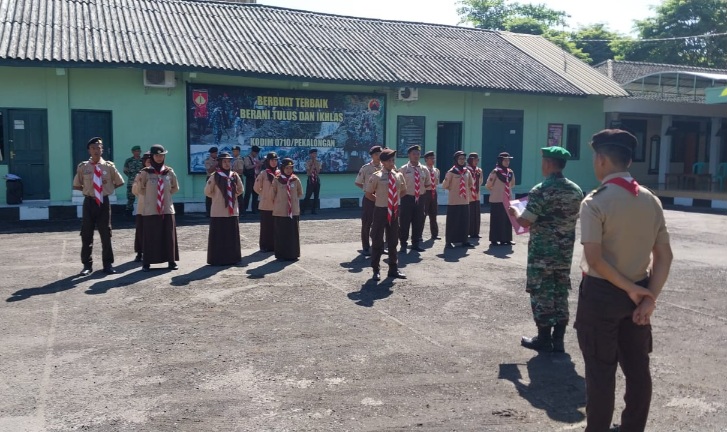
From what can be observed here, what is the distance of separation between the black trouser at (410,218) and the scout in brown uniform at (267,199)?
7.53ft

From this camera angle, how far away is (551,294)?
6.50 metres

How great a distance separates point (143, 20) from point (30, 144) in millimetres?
4914

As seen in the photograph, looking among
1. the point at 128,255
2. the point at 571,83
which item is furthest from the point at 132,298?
the point at 571,83

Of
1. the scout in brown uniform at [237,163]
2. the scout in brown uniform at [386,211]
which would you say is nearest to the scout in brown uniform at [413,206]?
the scout in brown uniform at [386,211]

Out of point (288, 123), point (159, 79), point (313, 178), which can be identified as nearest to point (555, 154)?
point (313, 178)

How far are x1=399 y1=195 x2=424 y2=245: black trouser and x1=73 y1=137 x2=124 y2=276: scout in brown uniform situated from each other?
496 cm

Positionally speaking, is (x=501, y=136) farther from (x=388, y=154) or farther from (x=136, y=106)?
(x=388, y=154)

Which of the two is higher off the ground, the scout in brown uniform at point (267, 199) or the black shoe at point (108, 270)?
the scout in brown uniform at point (267, 199)

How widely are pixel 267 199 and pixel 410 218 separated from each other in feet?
8.46

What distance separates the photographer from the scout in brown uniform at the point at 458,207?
12.8m

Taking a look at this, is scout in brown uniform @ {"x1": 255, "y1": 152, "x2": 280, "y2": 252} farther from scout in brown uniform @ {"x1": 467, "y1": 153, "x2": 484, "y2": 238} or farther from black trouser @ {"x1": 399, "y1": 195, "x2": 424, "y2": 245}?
scout in brown uniform @ {"x1": 467, "y1": 153, "x2": 484, "y2": 238}

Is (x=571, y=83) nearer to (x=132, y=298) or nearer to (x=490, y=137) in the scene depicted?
(x=490, y=137)

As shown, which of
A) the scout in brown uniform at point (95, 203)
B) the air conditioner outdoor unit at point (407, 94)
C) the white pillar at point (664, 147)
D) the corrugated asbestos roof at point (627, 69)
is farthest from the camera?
the corrugated asbestos roof at point (627, 69)

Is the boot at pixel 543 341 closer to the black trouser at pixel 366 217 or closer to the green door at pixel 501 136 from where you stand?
the black trouser at pixel 366 217
